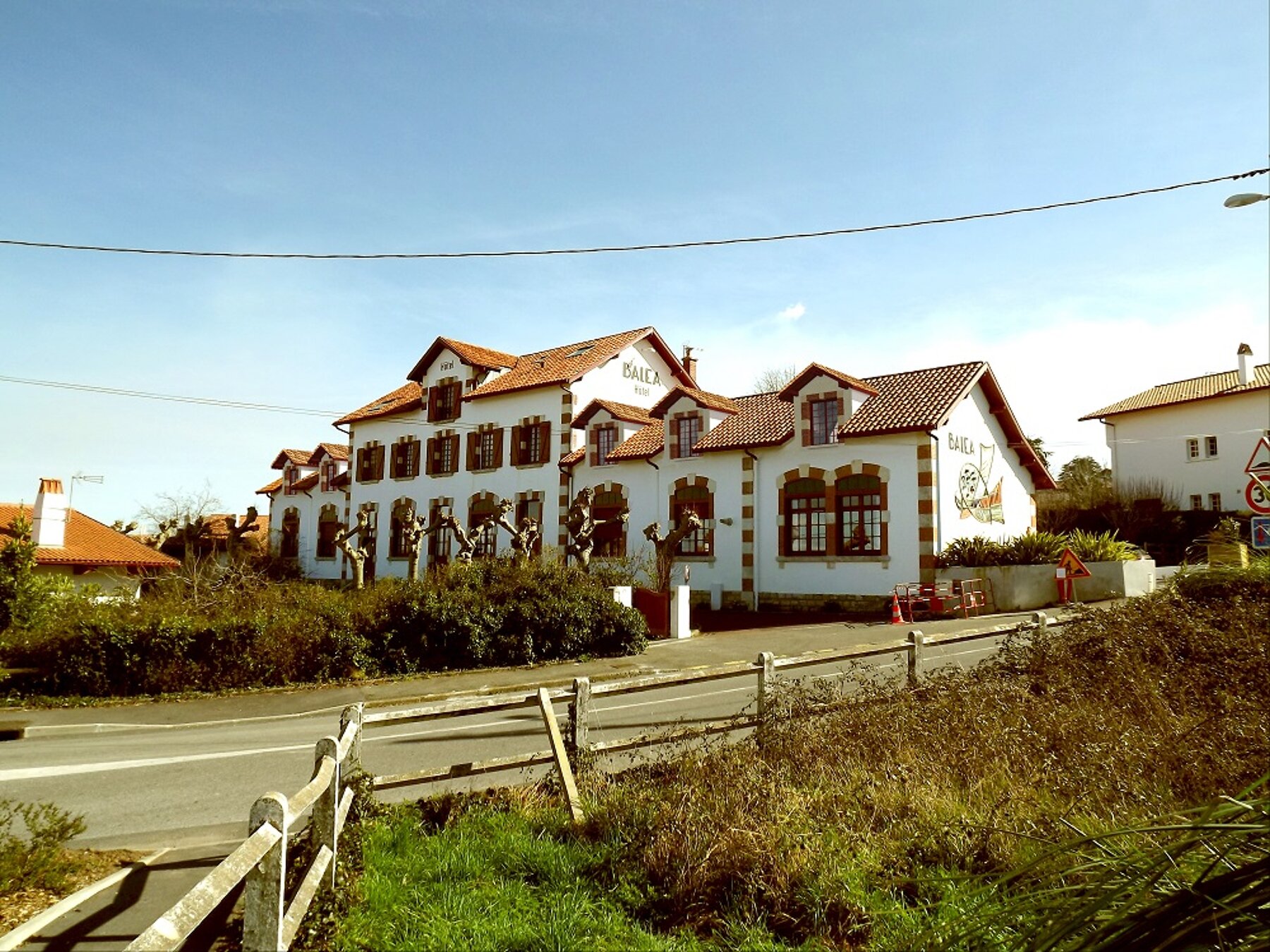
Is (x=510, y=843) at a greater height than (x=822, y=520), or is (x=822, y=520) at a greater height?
(x=822, y=520)

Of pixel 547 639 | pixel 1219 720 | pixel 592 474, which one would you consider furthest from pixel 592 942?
pixel 592 474

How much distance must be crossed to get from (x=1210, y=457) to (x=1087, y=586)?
19.5 metres

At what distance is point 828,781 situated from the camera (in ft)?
21.2

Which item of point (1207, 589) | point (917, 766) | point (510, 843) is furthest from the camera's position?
point (1207, 589)

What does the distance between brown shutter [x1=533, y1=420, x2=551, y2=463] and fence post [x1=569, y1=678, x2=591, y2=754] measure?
82.8ft

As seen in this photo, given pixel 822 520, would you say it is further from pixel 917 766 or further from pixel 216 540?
pixel 216 540

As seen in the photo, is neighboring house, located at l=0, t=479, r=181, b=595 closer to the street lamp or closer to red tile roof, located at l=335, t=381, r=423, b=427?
red tile roof, located at l=335, t=381, r=423, b=427

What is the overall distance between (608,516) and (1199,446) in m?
27.3

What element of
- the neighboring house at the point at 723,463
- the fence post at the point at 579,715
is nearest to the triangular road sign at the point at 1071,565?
the neighboring house at the point at 723,463

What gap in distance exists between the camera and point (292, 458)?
44.4 m

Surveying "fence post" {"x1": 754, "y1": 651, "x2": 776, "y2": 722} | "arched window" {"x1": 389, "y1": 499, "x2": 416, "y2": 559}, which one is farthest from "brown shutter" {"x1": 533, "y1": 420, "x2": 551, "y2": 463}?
"fence post" {"x1": 754, "y1": 651, "x2": 776, "y2": 722}

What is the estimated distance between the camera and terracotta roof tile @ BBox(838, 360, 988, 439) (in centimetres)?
2397

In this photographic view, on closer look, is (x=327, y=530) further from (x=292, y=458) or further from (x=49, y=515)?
(x=49, y=515)

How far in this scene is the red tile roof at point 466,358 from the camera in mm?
36094
